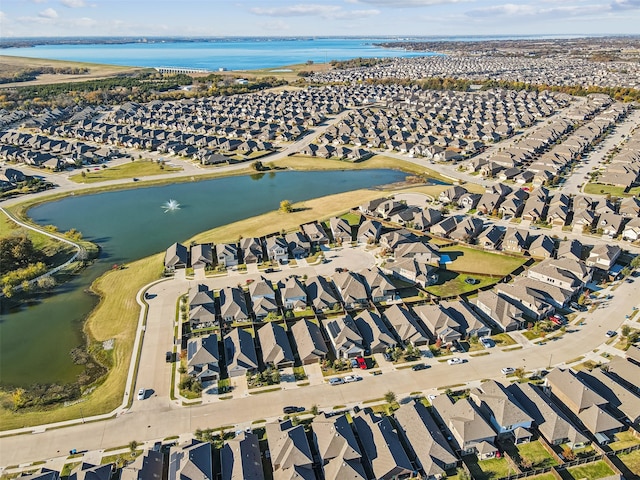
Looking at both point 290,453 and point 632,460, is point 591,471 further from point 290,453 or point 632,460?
point 290,453

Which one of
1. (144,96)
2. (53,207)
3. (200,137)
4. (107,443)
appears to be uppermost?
(144,96)

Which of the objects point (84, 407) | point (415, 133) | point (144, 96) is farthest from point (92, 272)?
point (144, 96)

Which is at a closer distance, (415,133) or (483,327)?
(483,327)

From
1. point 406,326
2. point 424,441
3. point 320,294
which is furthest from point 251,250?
point 424,441

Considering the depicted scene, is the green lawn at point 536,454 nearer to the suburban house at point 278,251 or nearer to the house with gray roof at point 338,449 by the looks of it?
the house with gray roof at point 338,449

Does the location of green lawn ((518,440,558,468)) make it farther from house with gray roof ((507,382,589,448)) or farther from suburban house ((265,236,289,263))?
suburban house ((265,236,289,263))

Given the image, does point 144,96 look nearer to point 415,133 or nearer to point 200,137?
point 200,137
